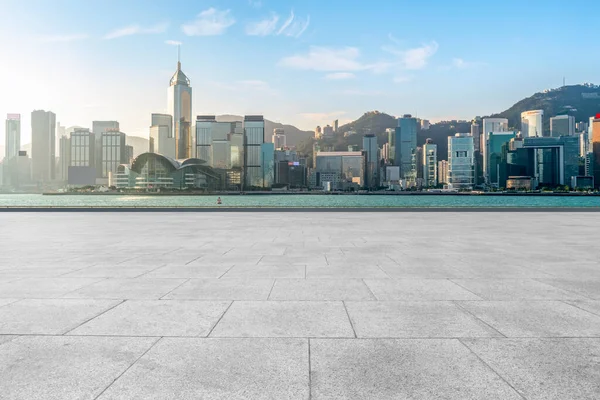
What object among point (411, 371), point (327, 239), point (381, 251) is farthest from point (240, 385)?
point (327, 239)

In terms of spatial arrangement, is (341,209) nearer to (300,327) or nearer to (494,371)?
(300,327)

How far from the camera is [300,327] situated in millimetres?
5281

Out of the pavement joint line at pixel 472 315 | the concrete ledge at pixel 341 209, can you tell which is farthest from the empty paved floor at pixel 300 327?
the concrete ledge at pixel 341 209

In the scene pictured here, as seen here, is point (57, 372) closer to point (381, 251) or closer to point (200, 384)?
point (200, 384)

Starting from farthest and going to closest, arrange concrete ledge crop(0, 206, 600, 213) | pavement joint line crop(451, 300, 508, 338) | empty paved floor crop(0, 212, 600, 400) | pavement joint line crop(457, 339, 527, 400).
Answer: concrete ledge crop(0, 206, 600, 213) → pavement joint line crop(451, 300, 508, 338) → empty paved floor crop(0, 212, 600, 400) → pavement joint line crop(457, 339, 527, 400)

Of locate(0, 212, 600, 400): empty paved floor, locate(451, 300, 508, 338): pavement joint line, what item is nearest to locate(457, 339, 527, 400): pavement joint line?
locate(0, 212, 600, 400): empty paved floor

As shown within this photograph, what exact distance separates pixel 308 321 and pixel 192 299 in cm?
218

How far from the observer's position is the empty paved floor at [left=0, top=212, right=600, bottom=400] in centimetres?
376

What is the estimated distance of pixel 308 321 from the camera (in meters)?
5.52

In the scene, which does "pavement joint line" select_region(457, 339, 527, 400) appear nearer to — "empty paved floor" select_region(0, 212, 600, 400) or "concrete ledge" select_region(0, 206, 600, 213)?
"empty paved floor" select_region(0, 212, 600, 400)

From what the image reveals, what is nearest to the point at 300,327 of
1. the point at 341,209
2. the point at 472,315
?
the point at 472,315

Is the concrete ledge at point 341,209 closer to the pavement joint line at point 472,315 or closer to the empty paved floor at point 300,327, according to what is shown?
the empty paved floor at point 300,327

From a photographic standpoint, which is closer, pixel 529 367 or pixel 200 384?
pixel 200 384

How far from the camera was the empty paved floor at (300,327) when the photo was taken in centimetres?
376
